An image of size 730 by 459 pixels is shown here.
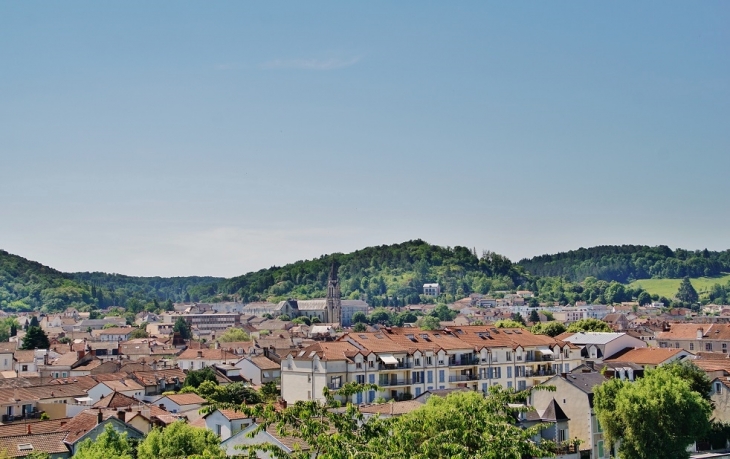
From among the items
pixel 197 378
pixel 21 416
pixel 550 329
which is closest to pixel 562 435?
pixel 21 416

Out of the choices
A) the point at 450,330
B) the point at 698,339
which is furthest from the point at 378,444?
the point at 698,339

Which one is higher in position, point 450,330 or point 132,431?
point 450,330

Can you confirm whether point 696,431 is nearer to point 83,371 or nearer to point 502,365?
point 502,365

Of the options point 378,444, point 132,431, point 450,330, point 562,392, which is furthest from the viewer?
point 450,330

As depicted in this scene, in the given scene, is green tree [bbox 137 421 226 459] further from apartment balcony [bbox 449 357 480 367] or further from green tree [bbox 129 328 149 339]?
green tree [bbox 129 328 149 339]

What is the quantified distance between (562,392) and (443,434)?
107 ft

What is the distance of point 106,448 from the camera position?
30.7 metres

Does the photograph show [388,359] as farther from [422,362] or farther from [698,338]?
[698,338]

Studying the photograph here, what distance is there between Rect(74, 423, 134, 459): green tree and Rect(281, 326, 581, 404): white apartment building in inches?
882

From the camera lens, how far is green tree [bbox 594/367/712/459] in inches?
1569

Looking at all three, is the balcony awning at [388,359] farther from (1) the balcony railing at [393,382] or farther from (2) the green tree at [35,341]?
(2) the green tree at [35,341]

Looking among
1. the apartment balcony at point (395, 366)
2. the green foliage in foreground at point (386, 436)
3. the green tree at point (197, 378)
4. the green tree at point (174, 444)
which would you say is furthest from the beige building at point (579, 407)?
the green tree at point (197, 378)

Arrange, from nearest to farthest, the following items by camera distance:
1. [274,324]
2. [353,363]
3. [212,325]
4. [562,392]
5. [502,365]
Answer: [562,392] → [353,363] → [502,365] → [274,324] → [212,325]

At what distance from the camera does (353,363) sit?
56.0 m
